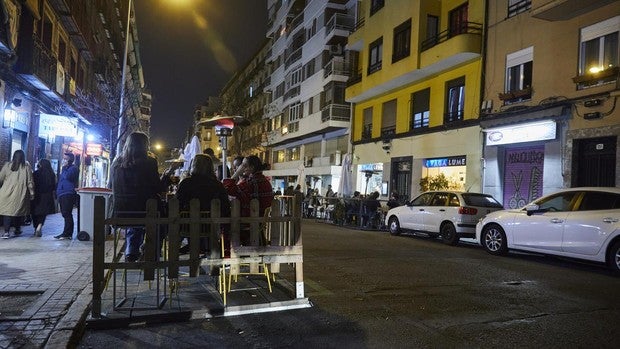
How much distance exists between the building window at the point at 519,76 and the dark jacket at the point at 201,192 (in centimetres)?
1398

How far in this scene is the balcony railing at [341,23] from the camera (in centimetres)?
3127

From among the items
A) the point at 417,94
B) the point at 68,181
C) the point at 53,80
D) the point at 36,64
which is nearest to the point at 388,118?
the point at 417,94

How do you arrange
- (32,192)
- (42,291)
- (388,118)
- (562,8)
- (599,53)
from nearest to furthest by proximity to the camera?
(42,291) → (32,192) → (599,53) → (562,8) → (388,118)

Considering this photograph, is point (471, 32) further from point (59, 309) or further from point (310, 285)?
point (59, 309)

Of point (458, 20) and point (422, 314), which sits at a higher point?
point (458, 20)

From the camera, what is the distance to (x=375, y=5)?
2722 centimetres

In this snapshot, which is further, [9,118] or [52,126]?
[52,126]

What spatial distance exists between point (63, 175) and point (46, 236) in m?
1.39

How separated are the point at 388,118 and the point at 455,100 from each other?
224 inches

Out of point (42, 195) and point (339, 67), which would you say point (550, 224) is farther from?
point (339, 67)

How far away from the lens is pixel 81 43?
22.2 meters

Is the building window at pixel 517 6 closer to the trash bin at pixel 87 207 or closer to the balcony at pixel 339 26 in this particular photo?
the balcony at pixel 339 26

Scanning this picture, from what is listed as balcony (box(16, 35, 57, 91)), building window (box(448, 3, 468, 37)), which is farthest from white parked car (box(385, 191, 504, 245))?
balcony (box(16, 35, 57, 91))

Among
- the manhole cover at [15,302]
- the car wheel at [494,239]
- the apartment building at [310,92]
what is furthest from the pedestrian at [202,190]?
the apartment building at [310,92]
